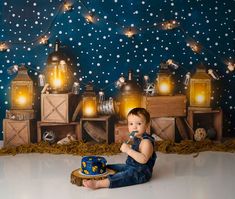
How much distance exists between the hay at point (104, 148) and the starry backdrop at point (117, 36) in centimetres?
55

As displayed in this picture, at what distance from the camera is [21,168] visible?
3160 mm

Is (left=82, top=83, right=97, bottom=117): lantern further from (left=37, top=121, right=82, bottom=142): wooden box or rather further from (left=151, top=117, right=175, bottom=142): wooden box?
(left=151, top=117, right=175, bottom=142): wooden box

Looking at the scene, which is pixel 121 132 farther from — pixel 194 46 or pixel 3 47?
pixel 3 47

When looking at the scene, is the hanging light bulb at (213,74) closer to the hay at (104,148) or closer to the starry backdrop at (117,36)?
the starry backdrop at (117,36)

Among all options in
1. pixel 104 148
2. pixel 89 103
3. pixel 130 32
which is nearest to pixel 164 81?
pixel 130 32

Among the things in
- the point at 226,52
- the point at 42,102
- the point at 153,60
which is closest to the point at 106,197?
the point at 42,102

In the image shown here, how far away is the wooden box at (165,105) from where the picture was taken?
12.6 ft

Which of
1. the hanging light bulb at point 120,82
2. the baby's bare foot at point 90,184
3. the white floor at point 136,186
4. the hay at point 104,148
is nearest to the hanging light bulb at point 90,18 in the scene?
the hanging light bulb at point 120,82

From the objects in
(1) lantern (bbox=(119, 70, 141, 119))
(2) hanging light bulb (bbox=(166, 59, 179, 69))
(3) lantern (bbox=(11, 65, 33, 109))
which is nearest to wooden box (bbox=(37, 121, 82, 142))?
(3) lantern (bbox=(11, 65, 33, 109))

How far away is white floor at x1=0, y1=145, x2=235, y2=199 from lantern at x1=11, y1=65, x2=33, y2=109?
1.83 feet

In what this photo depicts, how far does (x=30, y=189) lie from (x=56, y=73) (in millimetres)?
1532

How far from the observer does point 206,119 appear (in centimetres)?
409

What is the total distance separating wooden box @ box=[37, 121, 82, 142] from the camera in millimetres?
3908

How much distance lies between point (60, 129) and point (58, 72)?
0.53 m
